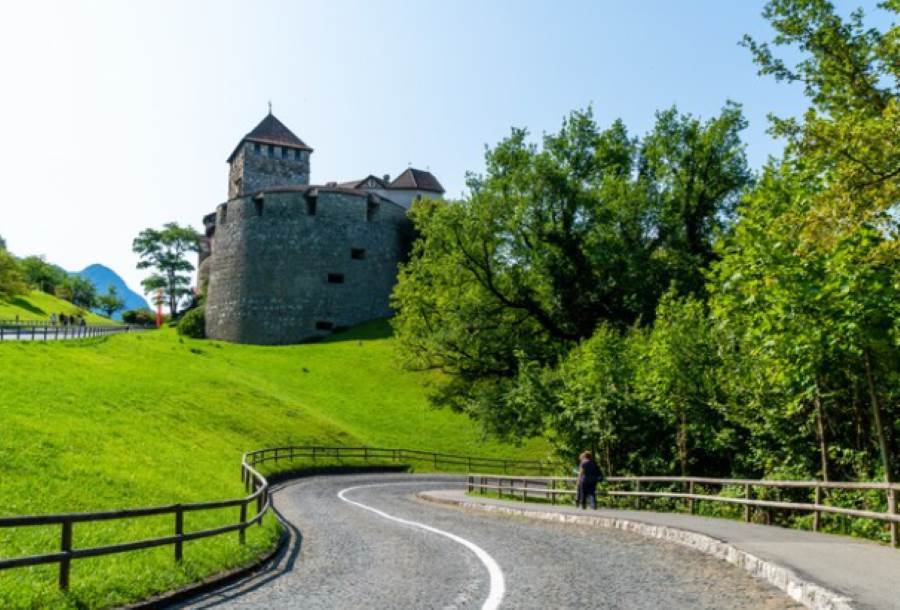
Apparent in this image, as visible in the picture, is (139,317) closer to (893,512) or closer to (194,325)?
(194,325)

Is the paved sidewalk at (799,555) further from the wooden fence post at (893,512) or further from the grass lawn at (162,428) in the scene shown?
the grass lawn at (162,428)

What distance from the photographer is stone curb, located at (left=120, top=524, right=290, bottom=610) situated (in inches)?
328

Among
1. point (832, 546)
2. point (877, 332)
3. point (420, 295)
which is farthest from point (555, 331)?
point (832, 546)

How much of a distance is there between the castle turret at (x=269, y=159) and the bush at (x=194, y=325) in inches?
692

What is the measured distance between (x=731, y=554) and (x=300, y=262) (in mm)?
68940

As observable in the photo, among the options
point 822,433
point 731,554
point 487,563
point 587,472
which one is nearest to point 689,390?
point 587,472

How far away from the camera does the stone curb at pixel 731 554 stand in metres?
7.26

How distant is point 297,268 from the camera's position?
251 feet

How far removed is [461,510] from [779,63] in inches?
513

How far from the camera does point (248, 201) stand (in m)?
78.3

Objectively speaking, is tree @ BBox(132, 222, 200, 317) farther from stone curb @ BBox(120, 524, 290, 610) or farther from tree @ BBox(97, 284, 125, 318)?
stone curb @ BBox(120, 524, 290, 610)

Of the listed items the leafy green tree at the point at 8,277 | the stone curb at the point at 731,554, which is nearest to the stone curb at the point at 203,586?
the stone curb at the point at 731,554

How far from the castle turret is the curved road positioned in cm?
8128

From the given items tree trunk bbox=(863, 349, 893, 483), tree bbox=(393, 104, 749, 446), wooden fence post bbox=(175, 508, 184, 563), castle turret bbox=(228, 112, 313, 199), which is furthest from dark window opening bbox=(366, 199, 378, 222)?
wooden fence post bbox=(175, 508, 184, 563)
